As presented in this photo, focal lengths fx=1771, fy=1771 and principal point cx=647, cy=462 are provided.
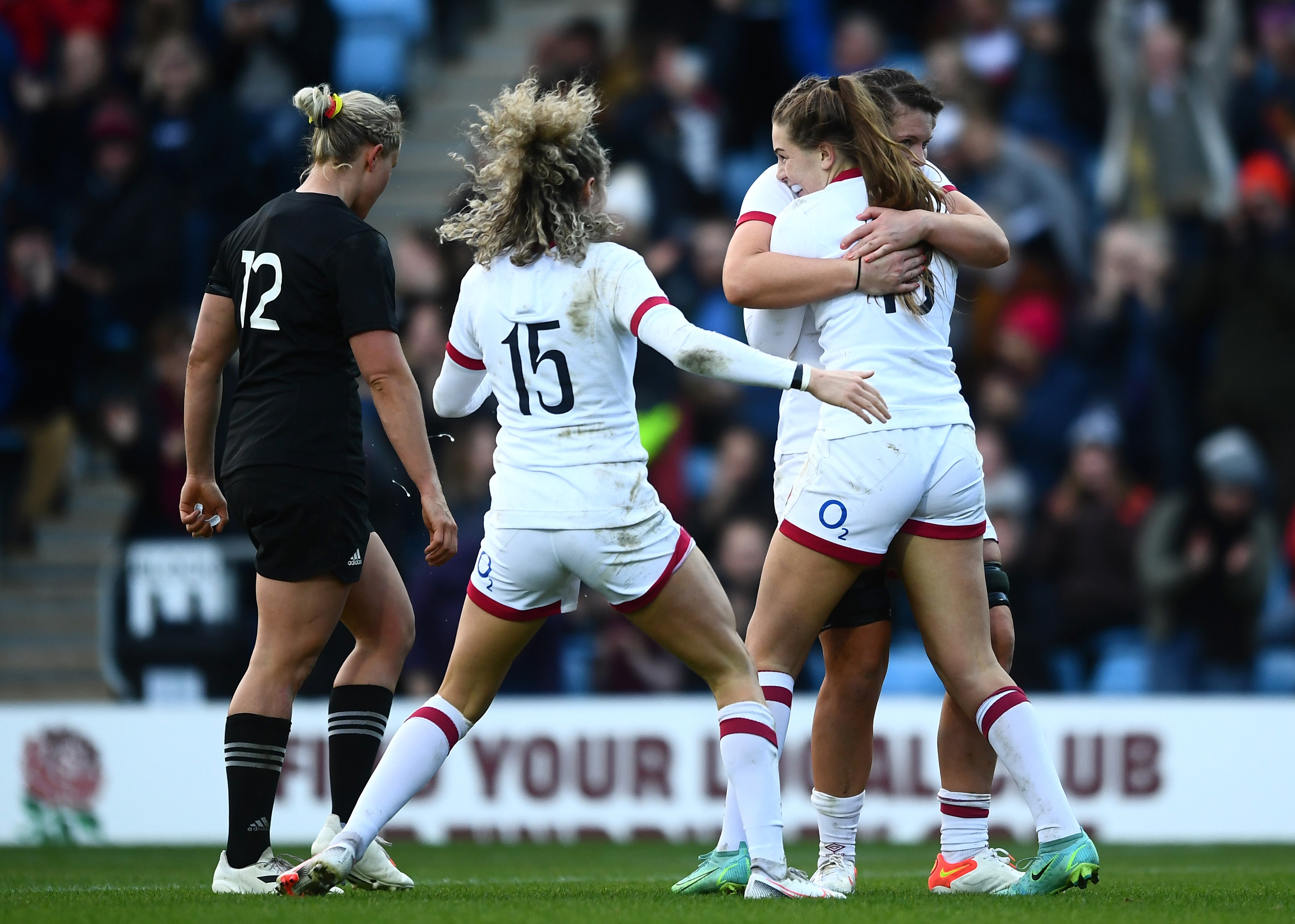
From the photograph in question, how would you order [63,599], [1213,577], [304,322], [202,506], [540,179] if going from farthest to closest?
1. [63,599]
2. [1213,577]
3. [202,506]
4. [304,322]
5. [540,179]

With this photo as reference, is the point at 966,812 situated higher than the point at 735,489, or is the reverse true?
the point at 735,489

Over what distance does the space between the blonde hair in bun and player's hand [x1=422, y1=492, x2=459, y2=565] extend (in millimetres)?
1100

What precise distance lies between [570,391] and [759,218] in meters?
0.83

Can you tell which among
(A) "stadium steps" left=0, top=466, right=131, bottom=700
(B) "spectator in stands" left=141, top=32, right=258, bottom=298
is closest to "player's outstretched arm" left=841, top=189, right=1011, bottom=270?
(A) "stadium steps" left=0, top=466, right=131, bottom=700

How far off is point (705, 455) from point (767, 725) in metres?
6.70

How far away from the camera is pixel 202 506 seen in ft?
18.9

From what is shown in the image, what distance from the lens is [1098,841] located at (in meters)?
9.13

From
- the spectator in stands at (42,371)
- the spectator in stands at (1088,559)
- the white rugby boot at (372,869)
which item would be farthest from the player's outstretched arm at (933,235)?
the spectator in stands at (42,371)

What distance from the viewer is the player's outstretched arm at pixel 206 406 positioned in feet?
17.9

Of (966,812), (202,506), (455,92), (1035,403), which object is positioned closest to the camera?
(966,812)

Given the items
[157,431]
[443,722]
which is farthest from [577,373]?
[157,431]

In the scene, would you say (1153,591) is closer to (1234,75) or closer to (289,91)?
(1234,75)

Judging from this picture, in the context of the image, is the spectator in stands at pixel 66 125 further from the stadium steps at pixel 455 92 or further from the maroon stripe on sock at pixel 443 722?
the maroon stripe on sock at pixel 443 722

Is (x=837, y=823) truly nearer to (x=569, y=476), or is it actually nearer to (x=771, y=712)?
(x=771, y=712)
